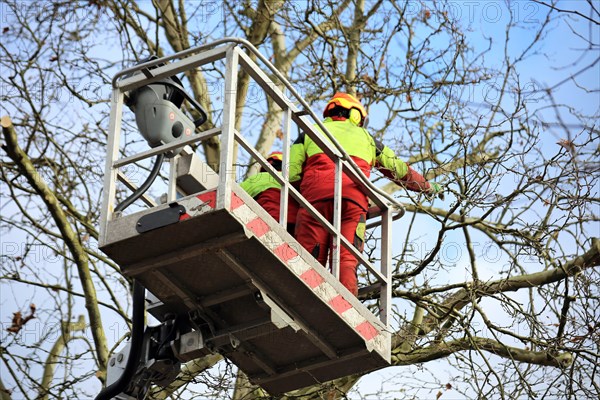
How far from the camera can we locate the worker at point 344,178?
9328 millimetres

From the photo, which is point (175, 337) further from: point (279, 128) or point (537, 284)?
point (279, 128)

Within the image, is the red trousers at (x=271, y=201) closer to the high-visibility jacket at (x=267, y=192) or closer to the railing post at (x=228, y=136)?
the high-visibility jacket at (x=267, y=192)

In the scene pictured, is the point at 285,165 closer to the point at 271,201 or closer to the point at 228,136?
the point at 228,136

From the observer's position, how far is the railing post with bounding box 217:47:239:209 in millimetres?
7811

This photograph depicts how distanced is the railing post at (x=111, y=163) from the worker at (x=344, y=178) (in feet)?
5.15

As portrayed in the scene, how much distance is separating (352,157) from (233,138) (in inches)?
85.2

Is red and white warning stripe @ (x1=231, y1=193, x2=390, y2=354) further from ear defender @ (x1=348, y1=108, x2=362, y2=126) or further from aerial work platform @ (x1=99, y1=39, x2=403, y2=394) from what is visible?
ear defender @ (x1=348, y1=108, x2=362, y2=126)

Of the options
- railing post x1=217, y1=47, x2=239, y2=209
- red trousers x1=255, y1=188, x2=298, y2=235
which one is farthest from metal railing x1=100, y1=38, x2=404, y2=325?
red trousers x1=255, y1=188, x2=298, y2=235

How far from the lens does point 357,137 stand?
10.1 m

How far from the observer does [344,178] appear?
9.75 metres

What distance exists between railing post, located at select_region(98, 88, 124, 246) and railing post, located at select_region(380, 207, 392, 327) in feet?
7.69

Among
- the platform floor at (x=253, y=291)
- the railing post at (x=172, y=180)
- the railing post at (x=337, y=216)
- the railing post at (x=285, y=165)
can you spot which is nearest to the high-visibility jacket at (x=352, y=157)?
the railing post at (x=337, y=216)

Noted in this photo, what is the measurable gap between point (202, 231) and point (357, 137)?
8.05 ft

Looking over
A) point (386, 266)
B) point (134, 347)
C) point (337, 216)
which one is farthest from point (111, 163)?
point (386, 266)
